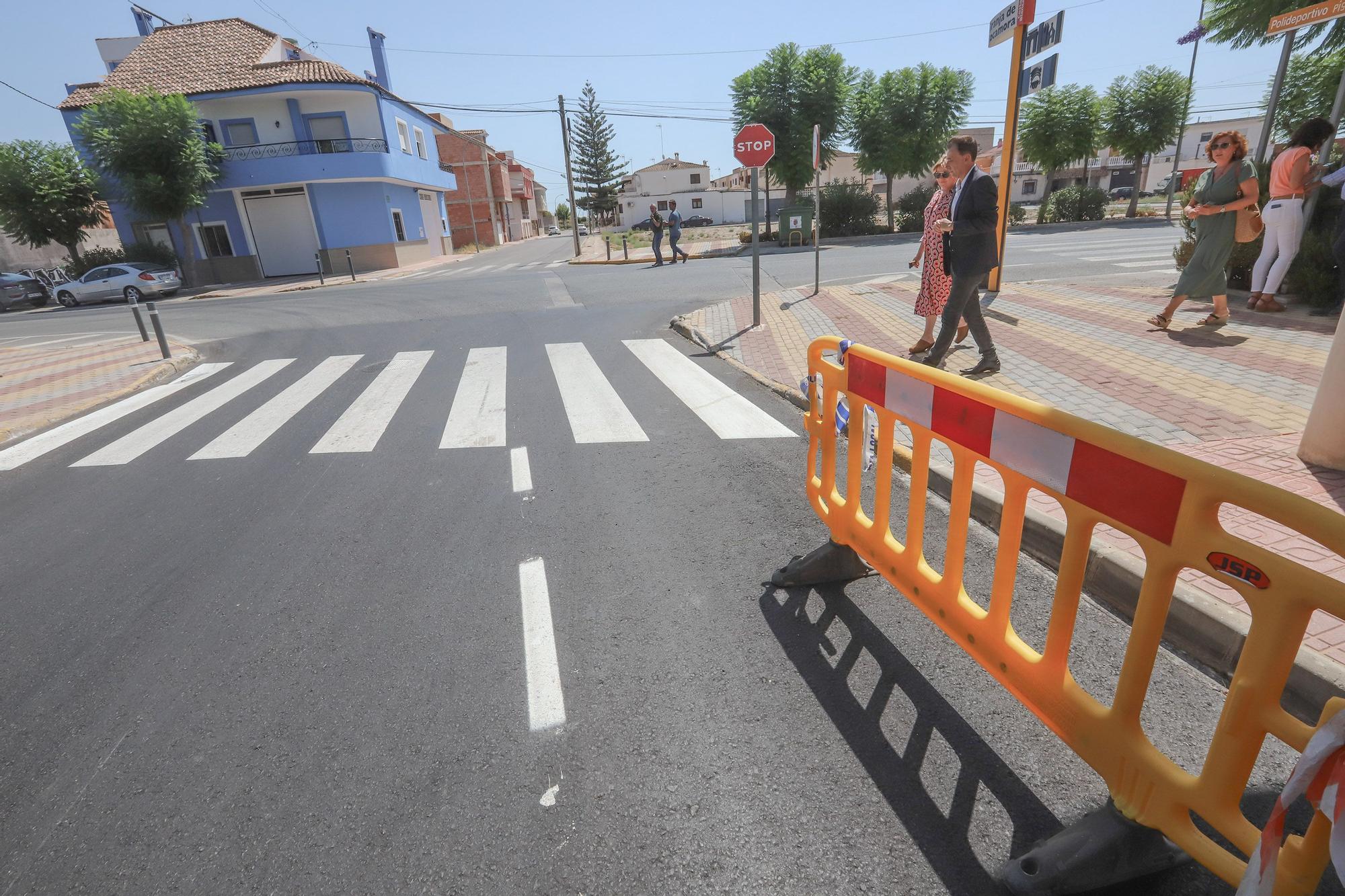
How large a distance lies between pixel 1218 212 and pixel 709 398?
5.18m

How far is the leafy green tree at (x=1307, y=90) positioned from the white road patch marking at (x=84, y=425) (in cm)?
3038

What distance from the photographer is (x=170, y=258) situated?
28.5 m

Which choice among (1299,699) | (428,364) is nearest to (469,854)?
(1299,699)

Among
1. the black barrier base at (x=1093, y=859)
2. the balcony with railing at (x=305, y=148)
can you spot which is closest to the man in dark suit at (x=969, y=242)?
the black barrier base at (x=1093, y=859)

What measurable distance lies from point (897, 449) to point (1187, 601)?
6.75 feet

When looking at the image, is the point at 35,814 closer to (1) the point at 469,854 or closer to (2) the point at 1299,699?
(1) the point at 469,854

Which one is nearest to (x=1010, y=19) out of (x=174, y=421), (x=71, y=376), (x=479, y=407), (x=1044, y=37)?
(x=1044, y=37)

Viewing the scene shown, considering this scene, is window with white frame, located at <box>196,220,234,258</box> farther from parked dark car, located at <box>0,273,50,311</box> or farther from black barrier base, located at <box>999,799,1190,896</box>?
black barrier base, located at <box>999,799,1190,896</box>

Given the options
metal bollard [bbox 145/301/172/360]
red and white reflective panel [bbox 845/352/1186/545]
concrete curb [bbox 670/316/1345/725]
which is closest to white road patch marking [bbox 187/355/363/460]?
metal bollard [bbox 145/301/172/360]

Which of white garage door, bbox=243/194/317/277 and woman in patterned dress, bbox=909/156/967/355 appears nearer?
woman in patterned dress, bbox=909/156/967/355

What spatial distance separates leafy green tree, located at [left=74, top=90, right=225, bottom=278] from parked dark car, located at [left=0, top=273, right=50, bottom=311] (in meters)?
4.53

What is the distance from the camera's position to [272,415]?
6961mm

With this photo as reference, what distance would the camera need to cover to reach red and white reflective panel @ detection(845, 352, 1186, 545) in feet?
5.34

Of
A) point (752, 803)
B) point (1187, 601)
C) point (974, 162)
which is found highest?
point (974, 162)
